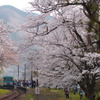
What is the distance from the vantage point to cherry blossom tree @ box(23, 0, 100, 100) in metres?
11.4

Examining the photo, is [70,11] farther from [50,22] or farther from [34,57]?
[34,57]

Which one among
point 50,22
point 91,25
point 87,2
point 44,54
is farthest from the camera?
point 44,54

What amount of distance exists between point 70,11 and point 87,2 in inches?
114

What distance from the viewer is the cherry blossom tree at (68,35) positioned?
11.4m

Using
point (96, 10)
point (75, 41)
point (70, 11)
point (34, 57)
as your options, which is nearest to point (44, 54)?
point (34, 57)

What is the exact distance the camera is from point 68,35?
1711cm

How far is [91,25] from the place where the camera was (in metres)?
12.4

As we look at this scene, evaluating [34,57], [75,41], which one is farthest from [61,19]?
[34,57]

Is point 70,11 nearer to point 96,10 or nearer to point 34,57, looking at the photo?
point 96,10

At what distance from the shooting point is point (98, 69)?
12.4 metres

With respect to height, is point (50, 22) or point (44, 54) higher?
point (50, 22)

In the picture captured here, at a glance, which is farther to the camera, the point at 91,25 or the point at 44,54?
the point at 44,54

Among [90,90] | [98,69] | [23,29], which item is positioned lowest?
[90,90]

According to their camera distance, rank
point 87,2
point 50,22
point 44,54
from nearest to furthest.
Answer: point 87,2 < point 50,22 < point 44,54
